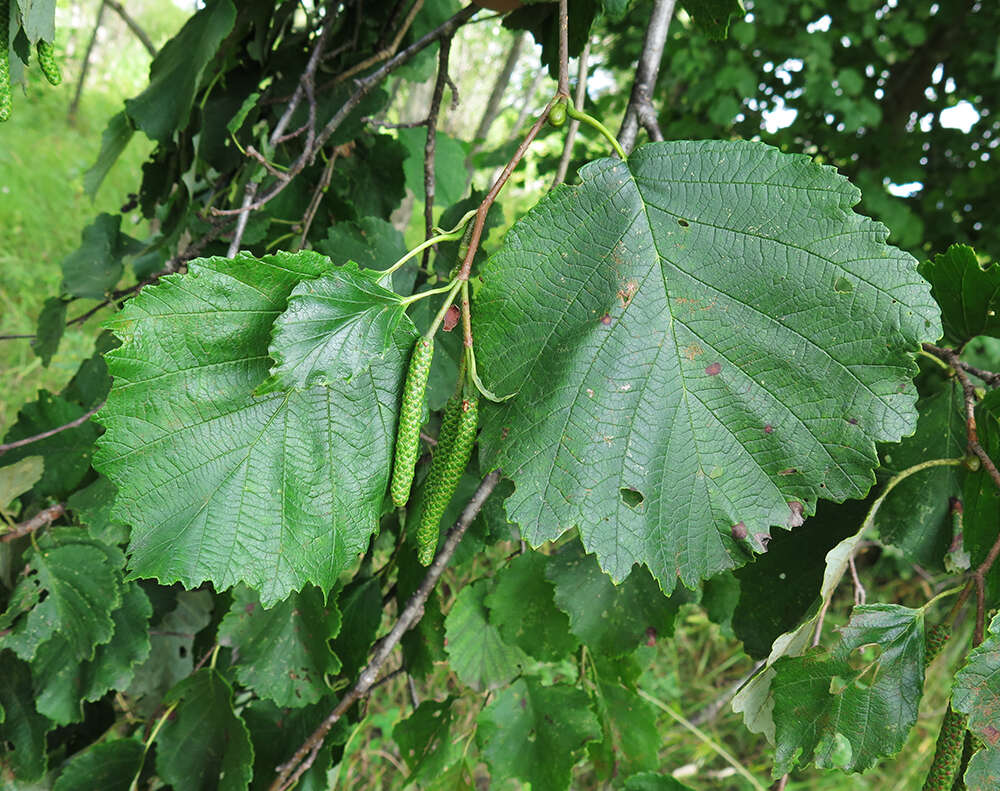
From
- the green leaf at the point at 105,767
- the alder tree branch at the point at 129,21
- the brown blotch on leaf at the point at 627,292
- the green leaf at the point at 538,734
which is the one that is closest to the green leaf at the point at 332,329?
the brown blotch on leaf at the point at 627,292

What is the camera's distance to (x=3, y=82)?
729 millimetres

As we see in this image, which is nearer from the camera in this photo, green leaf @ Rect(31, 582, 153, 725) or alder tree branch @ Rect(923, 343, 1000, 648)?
alder tree branch @ Rect(923, 343, 1000, 648)

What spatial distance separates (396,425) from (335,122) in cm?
58

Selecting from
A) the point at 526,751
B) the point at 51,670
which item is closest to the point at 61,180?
the point at 51,670

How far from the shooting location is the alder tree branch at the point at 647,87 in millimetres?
974

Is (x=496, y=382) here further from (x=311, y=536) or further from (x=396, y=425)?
(x=311, y=536)

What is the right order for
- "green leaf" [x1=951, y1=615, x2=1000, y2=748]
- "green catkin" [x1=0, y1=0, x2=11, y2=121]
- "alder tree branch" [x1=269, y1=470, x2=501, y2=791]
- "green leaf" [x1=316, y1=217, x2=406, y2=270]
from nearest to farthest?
1. "green leaf" [x1=951, y1=615, x2=1000, y2=748]
2. "green catkin" [x1=0, y1=0, x2=11, y2=121]
3. "alder tree branch" [x1=269, y1=470, x2=501, y2=791]
4. "green leaf" [x1=316, y1=217, x2=406, y2=270]

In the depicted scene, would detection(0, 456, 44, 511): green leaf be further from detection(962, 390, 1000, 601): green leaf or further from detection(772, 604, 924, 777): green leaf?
detection(962, 390, 1000, 601): green leaf

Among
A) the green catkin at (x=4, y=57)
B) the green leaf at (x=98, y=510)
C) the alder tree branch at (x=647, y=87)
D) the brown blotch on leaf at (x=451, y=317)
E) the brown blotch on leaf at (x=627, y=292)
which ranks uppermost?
the alder tree branch at (x=647, y=87)

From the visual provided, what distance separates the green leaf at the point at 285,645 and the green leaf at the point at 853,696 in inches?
23.8

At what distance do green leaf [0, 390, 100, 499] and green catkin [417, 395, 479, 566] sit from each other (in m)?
0.73

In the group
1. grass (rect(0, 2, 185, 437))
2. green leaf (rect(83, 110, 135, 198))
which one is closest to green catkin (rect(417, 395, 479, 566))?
green leaf (rect(83, 110, 135, 198))

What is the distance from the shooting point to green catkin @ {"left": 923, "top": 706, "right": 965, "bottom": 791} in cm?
67

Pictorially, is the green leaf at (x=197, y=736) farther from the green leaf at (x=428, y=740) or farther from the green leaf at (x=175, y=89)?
the green leaf at (x=175, y=89)
